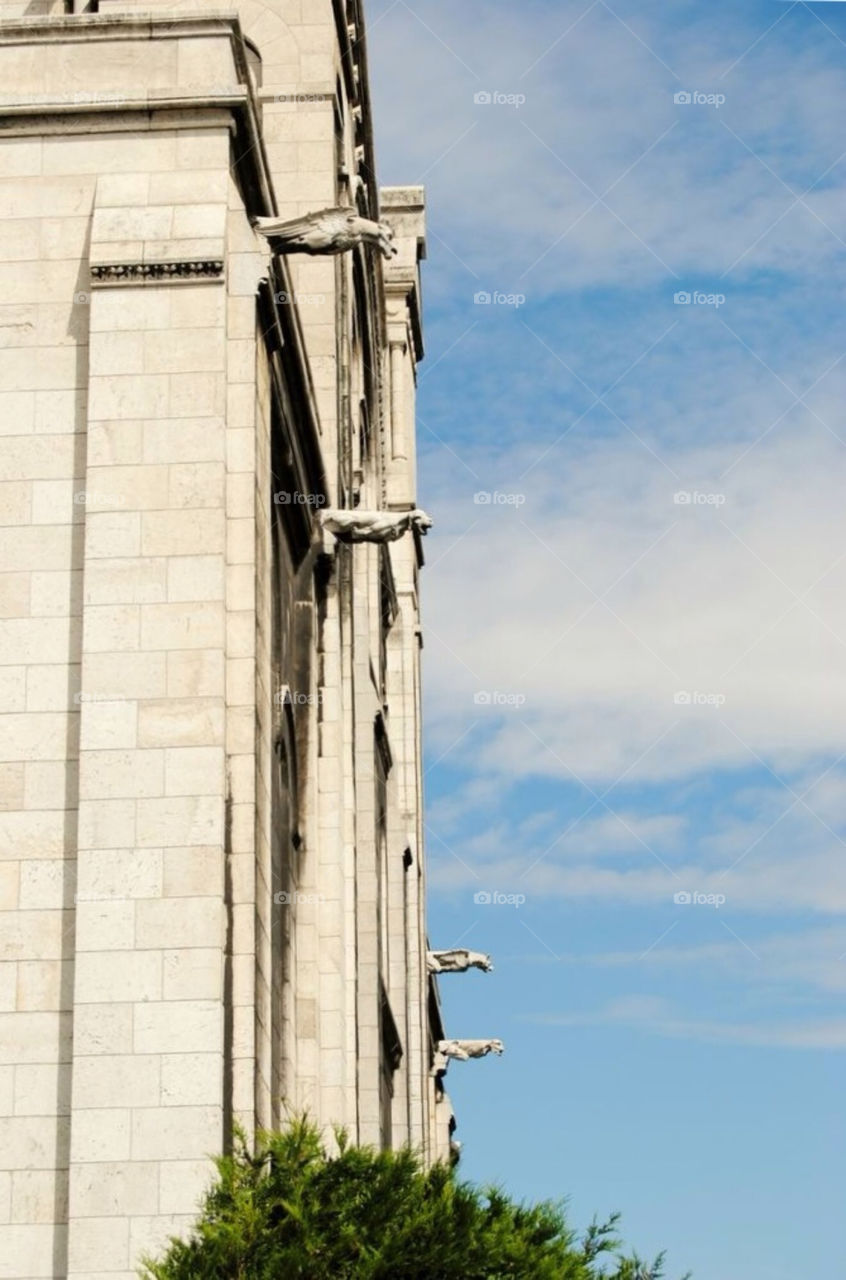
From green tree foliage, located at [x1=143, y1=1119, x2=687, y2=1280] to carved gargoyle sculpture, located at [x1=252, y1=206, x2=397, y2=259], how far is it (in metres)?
9.80

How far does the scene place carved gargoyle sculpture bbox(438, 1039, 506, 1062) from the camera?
58.2m

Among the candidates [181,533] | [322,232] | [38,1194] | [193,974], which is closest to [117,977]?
[193,974]

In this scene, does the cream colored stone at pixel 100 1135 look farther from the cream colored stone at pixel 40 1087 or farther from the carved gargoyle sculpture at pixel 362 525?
the carved gargoyle sculpture at pixel 362 525

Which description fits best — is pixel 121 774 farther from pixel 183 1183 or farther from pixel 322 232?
pixel 322 232

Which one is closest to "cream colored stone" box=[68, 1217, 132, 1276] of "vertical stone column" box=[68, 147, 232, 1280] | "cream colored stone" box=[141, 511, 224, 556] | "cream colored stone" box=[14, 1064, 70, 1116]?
"vertical stone column" box=[68, 147, 232, 1280]

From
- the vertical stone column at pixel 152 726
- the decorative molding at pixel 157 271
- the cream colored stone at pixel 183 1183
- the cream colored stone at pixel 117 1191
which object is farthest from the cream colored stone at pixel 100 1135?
the decorative molding at pixel 157 271

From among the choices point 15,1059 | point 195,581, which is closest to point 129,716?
point 195,581

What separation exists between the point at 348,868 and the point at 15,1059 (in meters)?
13.4

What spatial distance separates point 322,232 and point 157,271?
2730 millimetres

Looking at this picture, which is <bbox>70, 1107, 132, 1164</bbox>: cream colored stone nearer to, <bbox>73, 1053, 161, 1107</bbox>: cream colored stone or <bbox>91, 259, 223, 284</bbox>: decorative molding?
<bbox>73, 1053, 161, 1107</bbox>: cream colored stone

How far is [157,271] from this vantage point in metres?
23.0

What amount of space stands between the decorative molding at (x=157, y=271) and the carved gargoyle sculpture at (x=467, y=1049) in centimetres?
3743

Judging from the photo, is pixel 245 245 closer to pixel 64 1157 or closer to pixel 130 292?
pixel 130 292

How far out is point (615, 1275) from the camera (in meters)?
20.9
